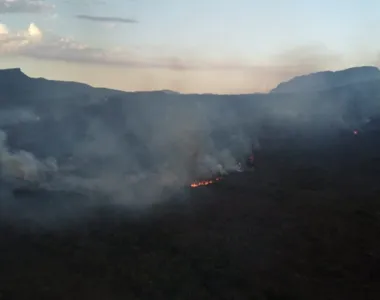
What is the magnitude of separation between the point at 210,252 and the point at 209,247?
4.12ft

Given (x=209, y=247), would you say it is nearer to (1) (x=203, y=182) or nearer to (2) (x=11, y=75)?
(1) (x=203, y=182)

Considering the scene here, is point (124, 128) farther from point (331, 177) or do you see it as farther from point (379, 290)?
point (379, 290)

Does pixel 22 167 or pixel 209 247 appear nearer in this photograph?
pixel 209 247

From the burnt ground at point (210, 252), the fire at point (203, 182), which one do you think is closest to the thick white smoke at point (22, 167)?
the burnt ground at point (210, 252)

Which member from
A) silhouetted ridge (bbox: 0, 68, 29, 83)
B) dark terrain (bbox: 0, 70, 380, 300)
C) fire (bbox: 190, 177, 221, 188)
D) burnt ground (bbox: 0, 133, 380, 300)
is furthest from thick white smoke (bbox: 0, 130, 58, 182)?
silhouetted ridge (bbox: 0, 68, 29, 83)

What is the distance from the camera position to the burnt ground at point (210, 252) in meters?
28.4

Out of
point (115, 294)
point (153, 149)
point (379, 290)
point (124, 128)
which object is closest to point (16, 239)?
point (115, 294)

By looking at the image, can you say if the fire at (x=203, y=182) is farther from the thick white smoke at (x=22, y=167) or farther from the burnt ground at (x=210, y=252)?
the thick white smoke at (x=22, y=167)

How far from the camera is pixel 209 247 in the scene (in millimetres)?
36000

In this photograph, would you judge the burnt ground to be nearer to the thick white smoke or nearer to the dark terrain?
the dark terrain

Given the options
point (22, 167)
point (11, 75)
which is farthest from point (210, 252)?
point (11, 75)

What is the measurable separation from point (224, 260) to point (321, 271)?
21.3ft

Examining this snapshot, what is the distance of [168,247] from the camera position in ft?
117

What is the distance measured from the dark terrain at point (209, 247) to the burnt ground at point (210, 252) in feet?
0.23
